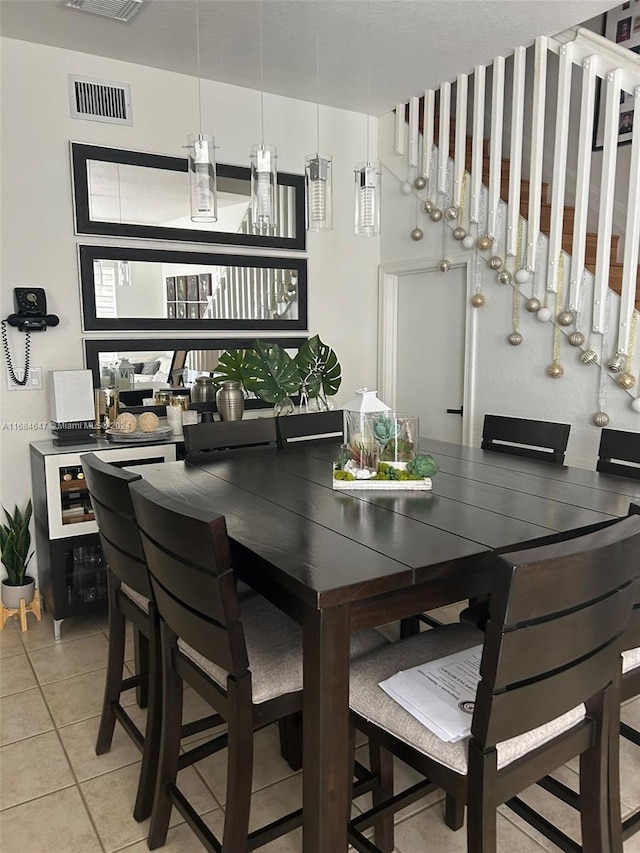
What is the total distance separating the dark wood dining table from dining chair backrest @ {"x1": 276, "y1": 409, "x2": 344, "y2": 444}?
1.97ft

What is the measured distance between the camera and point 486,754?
1.27 meters

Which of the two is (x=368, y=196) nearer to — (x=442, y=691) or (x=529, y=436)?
(x=529, y=436)

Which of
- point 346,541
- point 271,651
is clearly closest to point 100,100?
point 346,541

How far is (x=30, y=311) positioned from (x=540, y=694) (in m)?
2.98

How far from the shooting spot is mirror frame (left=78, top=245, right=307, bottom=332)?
3.49 m

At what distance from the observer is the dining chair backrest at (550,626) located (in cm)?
119

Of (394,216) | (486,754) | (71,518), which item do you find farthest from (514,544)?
(394,216)

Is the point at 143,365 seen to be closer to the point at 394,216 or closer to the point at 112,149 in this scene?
the point at 112,149

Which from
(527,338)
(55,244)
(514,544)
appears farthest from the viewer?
(527,338)

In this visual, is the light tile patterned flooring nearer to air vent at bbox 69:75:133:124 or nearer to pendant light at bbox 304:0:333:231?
pendant light at bbox 304:0:333:231

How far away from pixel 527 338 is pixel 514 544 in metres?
2.33

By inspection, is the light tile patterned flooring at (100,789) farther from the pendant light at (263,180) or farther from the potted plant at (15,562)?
the pendant light at (263,180)

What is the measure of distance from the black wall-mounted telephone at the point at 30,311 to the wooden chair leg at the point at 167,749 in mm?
2130

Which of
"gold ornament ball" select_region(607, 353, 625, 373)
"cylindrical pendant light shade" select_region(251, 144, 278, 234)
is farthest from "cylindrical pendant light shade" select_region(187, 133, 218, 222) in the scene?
"gold ornament ball" select_region(607, 353, 625, 373)
